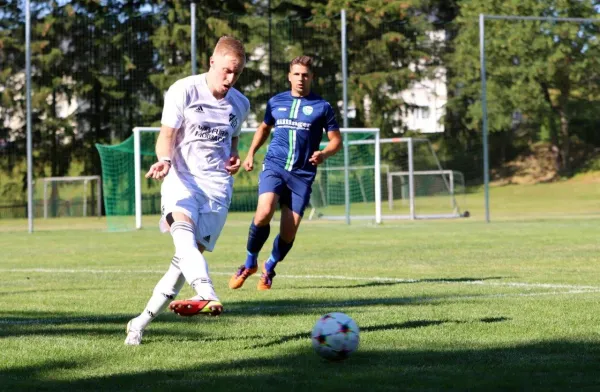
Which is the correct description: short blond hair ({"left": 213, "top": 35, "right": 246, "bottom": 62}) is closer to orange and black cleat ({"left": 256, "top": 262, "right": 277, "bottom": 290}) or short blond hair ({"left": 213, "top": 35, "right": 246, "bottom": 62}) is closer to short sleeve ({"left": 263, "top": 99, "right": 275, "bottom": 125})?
orange and black cleat ({"left": 256, "top": 262, "right": 277, "bottom": 290})

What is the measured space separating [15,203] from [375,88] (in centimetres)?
1022

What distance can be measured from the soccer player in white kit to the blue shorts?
3.24 meters

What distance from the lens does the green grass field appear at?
190 inches

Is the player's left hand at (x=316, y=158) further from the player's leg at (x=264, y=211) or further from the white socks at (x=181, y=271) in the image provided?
the white socks at (x=181, y=271)

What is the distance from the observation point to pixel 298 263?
42.1ft

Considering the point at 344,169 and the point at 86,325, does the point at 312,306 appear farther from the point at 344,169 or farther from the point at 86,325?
the point at 344,169

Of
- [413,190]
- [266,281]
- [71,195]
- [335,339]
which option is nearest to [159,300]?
[335,339]

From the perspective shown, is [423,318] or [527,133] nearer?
[423,318]

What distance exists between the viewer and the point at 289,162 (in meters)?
9.82

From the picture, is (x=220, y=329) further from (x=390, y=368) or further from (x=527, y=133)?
(x=527, y=133)

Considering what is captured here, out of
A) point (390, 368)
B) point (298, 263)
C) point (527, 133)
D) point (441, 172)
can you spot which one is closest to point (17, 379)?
point (390, 368)

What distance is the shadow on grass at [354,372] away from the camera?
4.59 meters

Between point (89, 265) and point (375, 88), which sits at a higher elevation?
point (375, 88)

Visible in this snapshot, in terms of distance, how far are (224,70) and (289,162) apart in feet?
12.4
